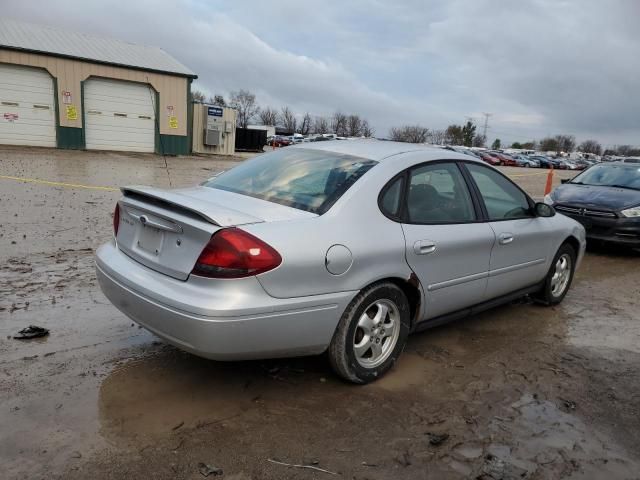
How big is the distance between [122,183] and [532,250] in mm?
11272

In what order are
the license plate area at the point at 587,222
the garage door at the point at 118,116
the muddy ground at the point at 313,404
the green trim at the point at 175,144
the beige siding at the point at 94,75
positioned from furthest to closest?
the green trim at the point at 175,144 → the garage door at the point at 118,116 → the beige siding at the point at 94,75 → the license plate area at the point at 587,222 → the muddy ground at the point at 313,404

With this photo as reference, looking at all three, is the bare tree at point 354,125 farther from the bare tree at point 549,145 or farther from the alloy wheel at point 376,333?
the alloy wheel at point 376,333

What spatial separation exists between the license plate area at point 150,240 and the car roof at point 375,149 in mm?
1535

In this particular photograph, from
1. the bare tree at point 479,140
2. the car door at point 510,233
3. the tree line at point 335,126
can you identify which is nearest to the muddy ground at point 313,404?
the car door at point 510,233

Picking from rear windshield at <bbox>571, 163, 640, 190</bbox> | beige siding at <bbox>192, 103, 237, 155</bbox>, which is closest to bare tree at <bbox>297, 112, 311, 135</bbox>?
beige siding at <bbox>192, 103, 237, 155</bbox>

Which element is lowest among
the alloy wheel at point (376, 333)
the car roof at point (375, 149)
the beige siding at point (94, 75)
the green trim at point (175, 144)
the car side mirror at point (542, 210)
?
the green trim at point (175, 144)

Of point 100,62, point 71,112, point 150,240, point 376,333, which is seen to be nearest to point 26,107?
point 71,112

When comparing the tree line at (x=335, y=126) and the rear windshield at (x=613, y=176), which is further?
the tree line at (x=335, y=126)

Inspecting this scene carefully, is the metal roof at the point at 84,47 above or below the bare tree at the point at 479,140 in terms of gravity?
above

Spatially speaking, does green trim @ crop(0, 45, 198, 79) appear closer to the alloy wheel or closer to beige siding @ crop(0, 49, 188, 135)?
beige siding @ crop(0, 49, 188, 135)

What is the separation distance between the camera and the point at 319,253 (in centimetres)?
304

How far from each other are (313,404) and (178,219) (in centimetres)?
140

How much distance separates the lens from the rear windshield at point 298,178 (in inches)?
134

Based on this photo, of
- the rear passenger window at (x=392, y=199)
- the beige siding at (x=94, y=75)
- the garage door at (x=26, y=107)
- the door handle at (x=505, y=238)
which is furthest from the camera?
the beige siding at (x=94, y=75)
